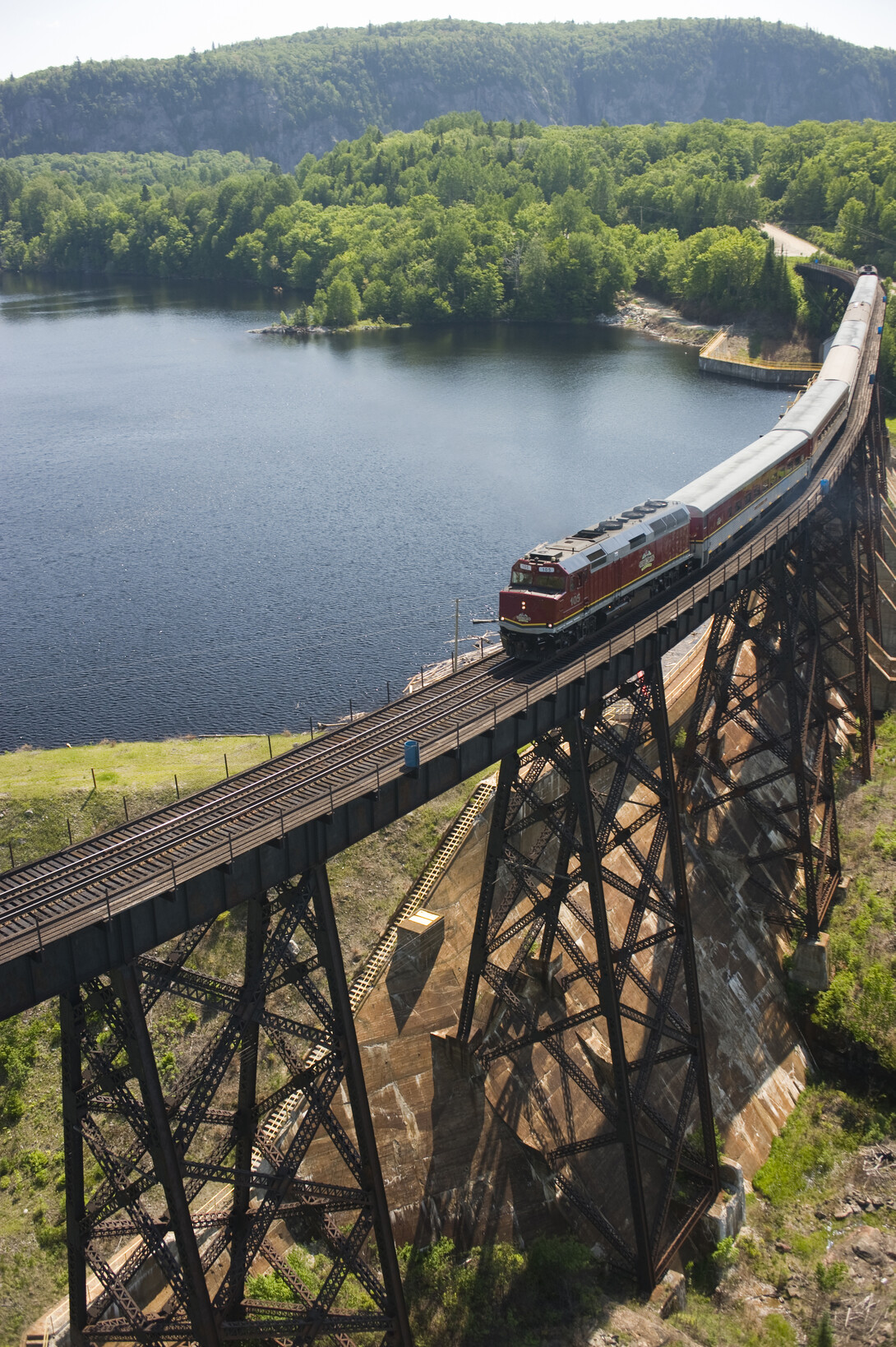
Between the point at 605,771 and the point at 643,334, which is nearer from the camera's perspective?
the point at 605,771

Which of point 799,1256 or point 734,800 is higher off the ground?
point 734,800

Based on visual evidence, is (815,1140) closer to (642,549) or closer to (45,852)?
(642,549)

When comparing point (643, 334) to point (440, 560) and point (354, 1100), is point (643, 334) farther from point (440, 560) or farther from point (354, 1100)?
point (354, 1100)

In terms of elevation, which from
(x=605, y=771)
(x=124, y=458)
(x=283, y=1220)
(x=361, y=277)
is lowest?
(x=283, y=1220)

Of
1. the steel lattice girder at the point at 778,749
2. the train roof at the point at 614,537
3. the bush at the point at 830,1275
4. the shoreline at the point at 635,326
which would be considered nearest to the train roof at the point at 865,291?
the shoreline at the point at 635,326

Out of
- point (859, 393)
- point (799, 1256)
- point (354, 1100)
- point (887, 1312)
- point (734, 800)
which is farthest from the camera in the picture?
point (859, 393)

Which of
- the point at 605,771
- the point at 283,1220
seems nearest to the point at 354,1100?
the point at 283,1220

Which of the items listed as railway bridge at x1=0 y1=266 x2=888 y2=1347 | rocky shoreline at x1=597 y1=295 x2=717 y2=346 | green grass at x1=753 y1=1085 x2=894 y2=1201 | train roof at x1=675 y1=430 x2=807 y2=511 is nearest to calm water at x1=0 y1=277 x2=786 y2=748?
rocky shoreline at x1=597 y1=295 x2=717 y2=346
